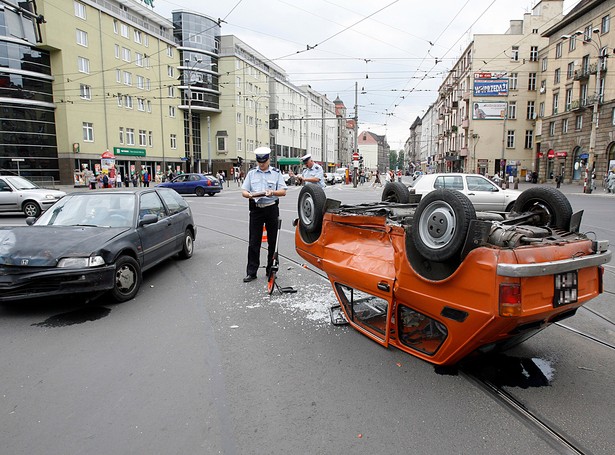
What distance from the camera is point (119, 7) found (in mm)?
41094

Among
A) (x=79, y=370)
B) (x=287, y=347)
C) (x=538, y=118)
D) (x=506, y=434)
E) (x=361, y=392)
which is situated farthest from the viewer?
(x=538, y=118)

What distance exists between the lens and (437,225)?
297 cm

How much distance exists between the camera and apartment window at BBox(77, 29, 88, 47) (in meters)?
36.4

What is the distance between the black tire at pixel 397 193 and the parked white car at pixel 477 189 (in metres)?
7.29

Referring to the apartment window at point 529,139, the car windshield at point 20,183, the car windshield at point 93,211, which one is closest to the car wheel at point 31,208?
the car windshield at point 20,183

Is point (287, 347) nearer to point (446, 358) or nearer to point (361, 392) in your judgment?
point (361, 392)

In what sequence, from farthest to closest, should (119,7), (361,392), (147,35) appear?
1. (147,35)
2. (119,7)
3. (361,392)

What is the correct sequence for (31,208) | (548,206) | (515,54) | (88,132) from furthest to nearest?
(515,54) → (88,132) → (31,208) → (548,206)

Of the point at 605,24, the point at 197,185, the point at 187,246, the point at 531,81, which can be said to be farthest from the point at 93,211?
the point at 531,81

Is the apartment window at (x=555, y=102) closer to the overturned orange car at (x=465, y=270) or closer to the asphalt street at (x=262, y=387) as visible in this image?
the asphalt street at (x=262, y=387)

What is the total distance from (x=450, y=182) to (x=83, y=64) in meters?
37.4

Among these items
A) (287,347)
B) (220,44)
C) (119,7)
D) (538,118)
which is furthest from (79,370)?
(220,44)

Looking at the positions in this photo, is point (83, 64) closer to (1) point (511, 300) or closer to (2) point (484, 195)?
(2) point (484, 195)

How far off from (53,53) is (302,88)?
59.5 meters
